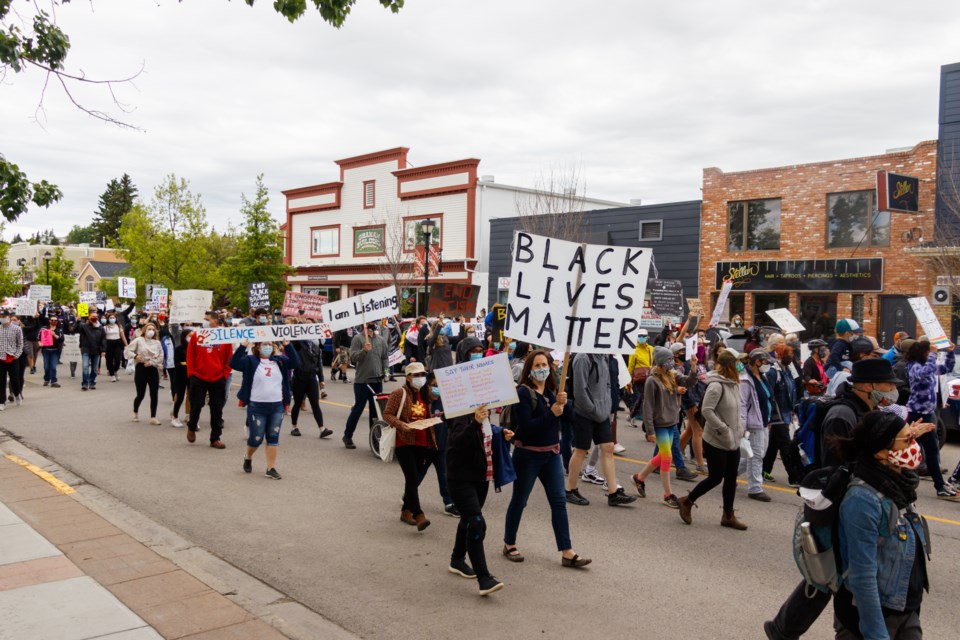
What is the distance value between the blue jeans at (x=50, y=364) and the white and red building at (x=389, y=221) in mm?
18307

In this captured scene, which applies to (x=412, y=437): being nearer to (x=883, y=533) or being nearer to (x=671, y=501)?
(x=671, y=501)

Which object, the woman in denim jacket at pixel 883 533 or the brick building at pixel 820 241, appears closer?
the woman in denim jacket at pixel 883 533

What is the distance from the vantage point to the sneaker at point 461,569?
20.1 feet

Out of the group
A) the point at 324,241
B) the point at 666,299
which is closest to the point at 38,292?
the point at 666,299

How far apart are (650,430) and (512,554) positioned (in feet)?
10.1

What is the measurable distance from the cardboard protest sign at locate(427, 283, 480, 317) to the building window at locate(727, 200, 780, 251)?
425 inches

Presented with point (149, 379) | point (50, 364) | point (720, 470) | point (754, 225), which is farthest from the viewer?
point (754, 225)

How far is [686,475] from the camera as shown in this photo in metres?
9.84

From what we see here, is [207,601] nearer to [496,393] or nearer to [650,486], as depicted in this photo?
[496,393]

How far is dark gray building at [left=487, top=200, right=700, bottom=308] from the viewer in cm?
3086

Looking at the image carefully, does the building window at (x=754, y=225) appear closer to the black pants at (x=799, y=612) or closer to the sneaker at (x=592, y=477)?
the sneaker at (x=592, y=477)

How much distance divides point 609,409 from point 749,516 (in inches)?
71.0

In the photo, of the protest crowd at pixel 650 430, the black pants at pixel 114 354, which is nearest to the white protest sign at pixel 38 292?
the black pants at pixel 114 354

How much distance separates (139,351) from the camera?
1295cm
